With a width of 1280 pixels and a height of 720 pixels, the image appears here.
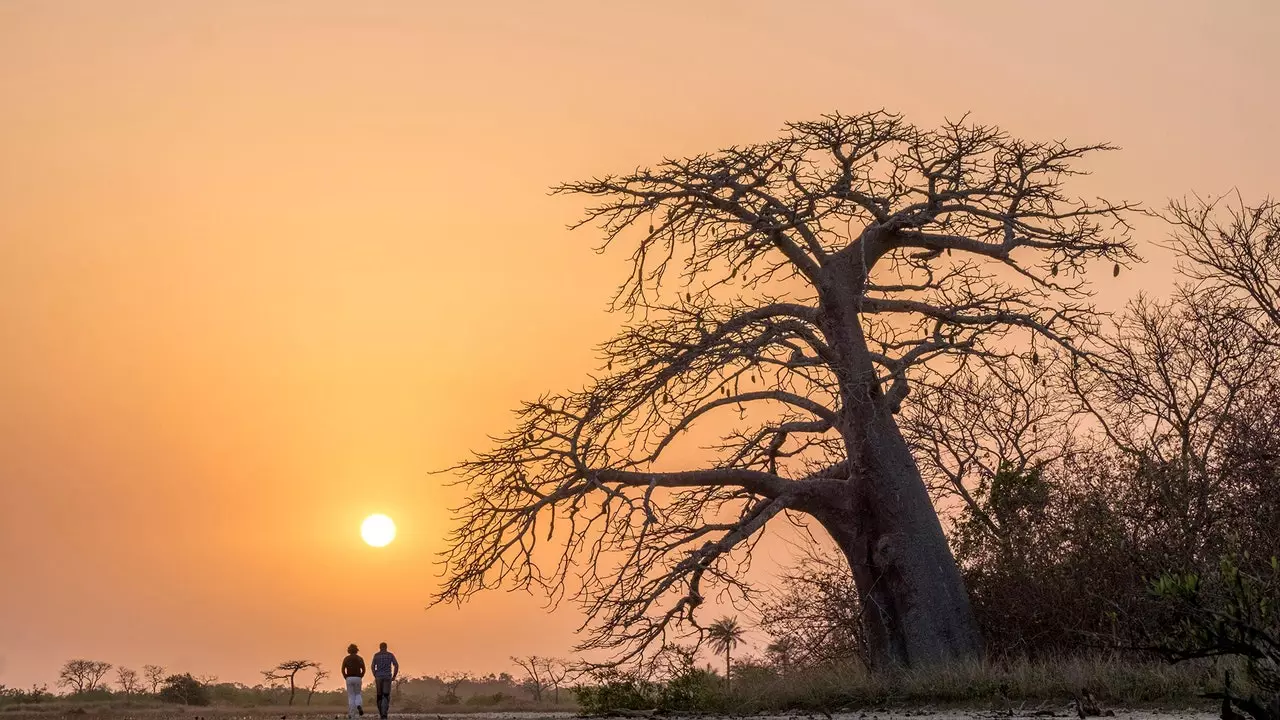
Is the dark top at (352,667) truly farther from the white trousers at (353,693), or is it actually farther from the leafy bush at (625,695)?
the leafy bush at (625,695)

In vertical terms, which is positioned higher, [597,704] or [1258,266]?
[1258,266]

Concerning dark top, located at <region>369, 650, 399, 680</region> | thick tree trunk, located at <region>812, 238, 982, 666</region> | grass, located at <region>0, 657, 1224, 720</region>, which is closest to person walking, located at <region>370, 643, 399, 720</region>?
dark top, located at <region>369, 650, 399, 680</region>

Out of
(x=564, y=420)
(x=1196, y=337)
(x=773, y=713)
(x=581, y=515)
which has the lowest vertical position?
(x=773, y=713)

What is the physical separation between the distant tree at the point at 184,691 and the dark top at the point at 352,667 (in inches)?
701

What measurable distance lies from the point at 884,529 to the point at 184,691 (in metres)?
29.8

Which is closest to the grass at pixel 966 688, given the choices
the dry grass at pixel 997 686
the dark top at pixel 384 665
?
the dry grass at pixel 997 686

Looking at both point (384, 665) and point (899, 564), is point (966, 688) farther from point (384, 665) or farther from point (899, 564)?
point (384, 665)

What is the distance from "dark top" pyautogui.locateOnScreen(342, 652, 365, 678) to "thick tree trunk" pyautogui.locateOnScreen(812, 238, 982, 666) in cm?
1101

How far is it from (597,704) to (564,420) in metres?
4.24

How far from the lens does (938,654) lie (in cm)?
1606

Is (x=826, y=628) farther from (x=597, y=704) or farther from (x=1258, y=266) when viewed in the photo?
(x=1258, y=266)

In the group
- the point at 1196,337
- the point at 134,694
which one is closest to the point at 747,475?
the point at 1196,337

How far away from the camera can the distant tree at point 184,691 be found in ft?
128

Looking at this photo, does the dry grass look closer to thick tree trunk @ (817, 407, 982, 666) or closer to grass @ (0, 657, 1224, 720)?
grass @ (0, 657, 1224, 720)
